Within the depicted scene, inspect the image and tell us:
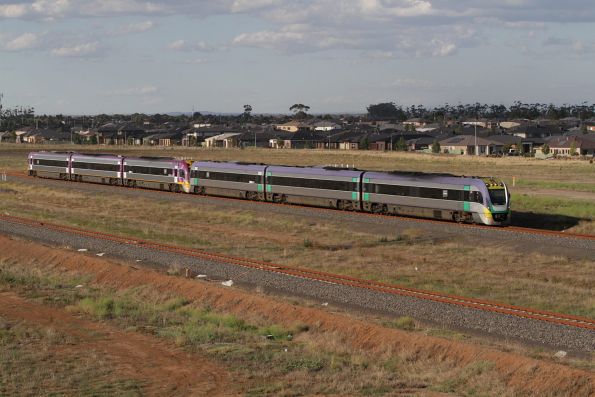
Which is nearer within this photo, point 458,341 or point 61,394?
point 61,394

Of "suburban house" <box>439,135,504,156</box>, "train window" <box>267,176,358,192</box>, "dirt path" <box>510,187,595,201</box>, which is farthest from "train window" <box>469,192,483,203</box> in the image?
"suburban house" <box>439,135,504,156</box>

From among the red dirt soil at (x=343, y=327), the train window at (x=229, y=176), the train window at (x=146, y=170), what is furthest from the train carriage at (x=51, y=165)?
the red dirt soil at (x=343, y=327)

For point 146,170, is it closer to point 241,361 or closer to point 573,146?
point 241,361

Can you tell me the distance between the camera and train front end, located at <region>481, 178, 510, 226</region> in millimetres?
46938

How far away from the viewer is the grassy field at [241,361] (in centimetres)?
1962

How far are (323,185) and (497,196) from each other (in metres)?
14.6

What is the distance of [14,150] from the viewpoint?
16700cm

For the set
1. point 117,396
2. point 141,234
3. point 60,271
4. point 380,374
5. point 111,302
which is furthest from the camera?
point 141,234

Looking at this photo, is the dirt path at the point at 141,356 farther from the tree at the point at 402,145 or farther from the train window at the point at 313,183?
the tree at the point at 402,145

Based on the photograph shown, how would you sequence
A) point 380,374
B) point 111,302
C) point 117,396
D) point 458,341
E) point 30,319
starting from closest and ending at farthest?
point 117,396 < point 380,374 < point 458,341 < point 30,319 < point 111,302

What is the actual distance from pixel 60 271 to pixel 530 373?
73.9 feet

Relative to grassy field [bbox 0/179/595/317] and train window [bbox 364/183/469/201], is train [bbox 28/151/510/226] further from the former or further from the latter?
grassy field [bbox 0/179/595/317]

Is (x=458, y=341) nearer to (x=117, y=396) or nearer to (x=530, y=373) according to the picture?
(x=530, y=373)

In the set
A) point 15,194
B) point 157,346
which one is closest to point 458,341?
point 157,346
